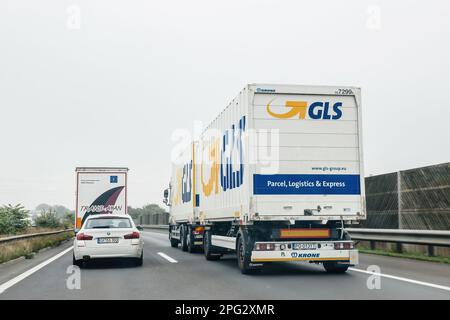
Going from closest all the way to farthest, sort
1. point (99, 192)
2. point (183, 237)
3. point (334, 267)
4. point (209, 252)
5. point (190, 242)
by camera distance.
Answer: point (334, 267) < point (209, 252) < point (190, 242) < point (183, 237) < point (99, 192)

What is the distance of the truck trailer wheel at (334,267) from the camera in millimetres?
12281

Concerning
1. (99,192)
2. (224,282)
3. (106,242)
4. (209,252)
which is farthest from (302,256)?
(99,192)

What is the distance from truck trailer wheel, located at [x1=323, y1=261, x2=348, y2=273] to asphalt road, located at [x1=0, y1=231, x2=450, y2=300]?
0.21 metres

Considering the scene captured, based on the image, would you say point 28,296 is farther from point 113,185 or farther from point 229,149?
point 113,185

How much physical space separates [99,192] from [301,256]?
1438 centimetres

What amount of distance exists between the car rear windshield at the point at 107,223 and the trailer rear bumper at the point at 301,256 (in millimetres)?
4111

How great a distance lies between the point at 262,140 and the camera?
11680 mm

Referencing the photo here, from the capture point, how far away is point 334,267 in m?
12.4

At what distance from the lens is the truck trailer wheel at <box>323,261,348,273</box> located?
12.3 metres

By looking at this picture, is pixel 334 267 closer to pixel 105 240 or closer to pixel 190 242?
pixel 105 240

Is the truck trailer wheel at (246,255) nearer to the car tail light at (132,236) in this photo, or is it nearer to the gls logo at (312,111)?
the gls logo at (312,111)

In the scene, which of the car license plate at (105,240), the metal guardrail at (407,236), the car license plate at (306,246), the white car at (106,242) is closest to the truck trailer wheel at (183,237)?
the metal guardrail at (407,236)
